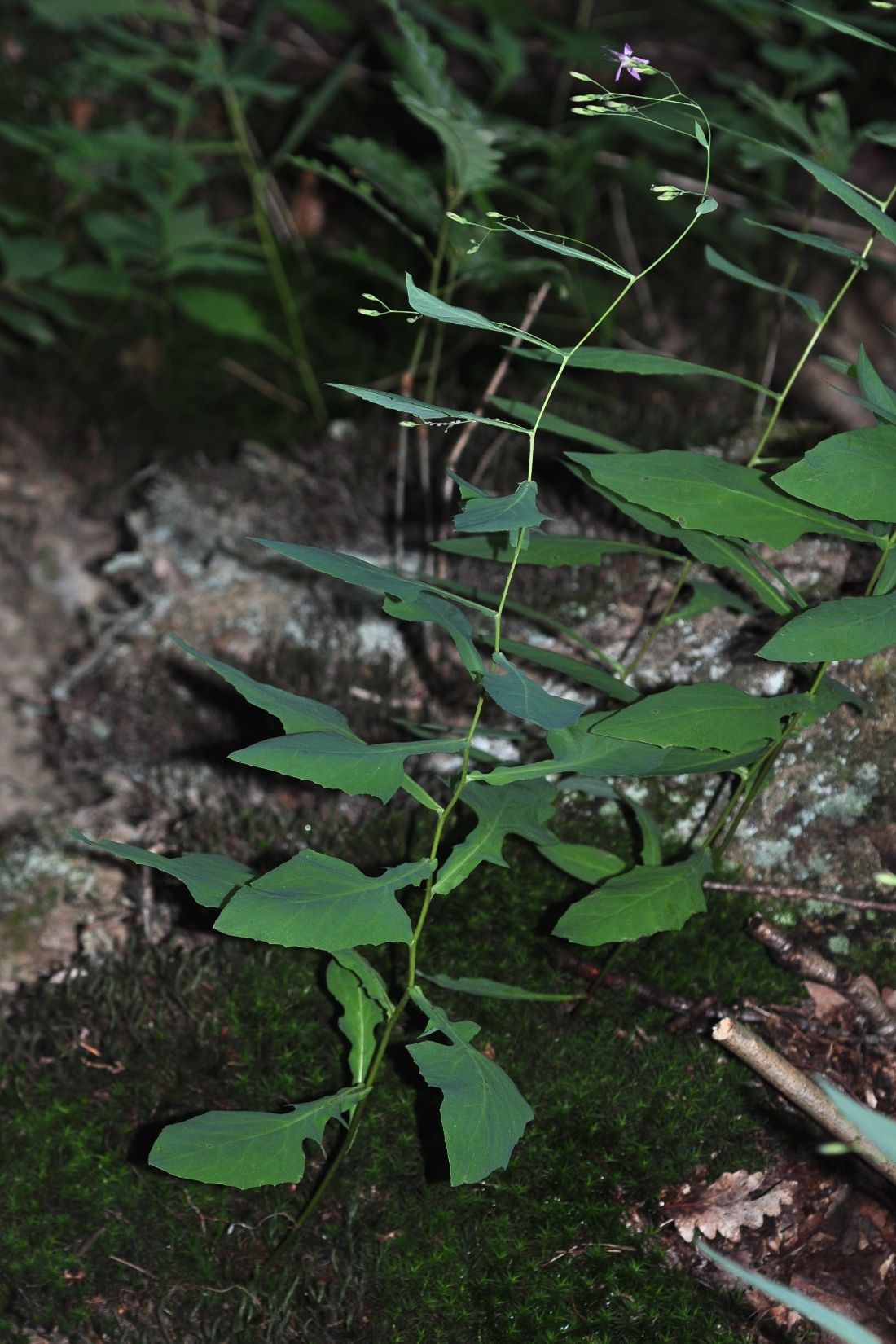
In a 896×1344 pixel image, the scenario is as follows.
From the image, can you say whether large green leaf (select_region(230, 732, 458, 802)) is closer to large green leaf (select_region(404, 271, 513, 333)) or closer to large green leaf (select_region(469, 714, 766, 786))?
large green leaf (select_region(469, 714, 766, 786))

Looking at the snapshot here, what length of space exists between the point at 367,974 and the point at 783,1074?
735mm

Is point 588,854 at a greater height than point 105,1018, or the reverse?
point 588,854

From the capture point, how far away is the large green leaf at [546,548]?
2068 millimetres

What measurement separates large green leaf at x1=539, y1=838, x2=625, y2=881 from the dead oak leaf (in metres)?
0.62

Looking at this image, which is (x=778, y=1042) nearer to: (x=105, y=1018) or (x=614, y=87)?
(x=105, y=1018)

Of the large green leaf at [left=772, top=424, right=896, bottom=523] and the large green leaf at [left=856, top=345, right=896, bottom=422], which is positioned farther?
the large green leaf at [left=856, top=345, right=896, bottom=422]

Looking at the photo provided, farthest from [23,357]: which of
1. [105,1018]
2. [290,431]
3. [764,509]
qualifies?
[764,509]

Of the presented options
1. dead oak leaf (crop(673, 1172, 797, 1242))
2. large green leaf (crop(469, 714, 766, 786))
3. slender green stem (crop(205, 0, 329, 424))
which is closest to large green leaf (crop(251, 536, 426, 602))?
large green leaf (crop(469, 714, 766, 786))

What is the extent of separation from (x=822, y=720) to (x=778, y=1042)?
85 centimetres

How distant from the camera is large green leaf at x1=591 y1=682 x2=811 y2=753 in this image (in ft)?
5.50

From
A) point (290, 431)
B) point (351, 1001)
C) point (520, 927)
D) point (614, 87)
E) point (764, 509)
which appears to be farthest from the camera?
point (614, 87)

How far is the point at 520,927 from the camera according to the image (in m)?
2.45

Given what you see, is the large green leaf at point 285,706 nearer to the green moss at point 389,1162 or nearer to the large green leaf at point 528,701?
the large green leaf at point 528,701

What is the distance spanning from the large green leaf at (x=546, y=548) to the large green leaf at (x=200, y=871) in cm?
72
